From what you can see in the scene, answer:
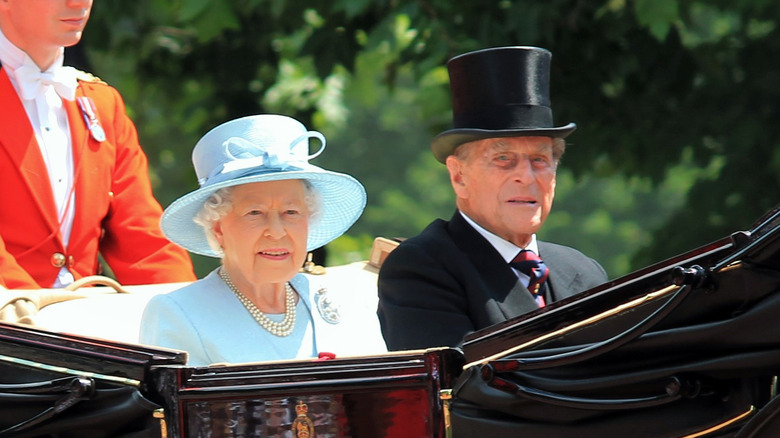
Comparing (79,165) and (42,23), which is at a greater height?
(42,23)

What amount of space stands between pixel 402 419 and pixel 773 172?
3546mm

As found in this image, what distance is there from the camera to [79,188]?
3678 millimetres

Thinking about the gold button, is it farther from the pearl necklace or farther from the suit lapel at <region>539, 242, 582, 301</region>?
the suit lapel at <region>539, 242, 582, 301</region>

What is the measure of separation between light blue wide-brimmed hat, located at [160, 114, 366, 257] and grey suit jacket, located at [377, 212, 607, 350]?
228mm

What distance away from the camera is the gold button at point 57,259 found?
3.63 meters

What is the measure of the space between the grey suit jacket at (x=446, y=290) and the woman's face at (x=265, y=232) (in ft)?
0.81

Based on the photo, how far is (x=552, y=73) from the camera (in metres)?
5.64

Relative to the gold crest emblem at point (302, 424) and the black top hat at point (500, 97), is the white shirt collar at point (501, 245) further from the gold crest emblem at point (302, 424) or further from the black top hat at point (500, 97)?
the gold crest emblem at point (302, 424)

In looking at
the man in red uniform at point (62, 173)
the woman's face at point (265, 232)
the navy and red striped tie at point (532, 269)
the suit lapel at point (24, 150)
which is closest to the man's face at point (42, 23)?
the man in red uniform at point (62, 173)

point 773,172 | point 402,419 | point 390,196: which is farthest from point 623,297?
point 390,196

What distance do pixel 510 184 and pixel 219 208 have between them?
71 cm

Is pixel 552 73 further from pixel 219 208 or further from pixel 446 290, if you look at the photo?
pixel 219 208

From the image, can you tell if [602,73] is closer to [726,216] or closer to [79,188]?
[726,216]

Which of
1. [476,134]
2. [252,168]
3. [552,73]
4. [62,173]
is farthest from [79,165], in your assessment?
[552,73]
